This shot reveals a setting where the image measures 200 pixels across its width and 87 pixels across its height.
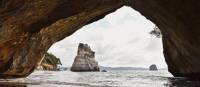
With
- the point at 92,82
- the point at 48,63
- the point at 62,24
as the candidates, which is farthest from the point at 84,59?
the point at 62,24

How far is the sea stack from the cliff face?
275 feet

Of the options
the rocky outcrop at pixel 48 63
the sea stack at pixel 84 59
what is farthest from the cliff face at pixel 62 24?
the sea stack at pixel 84 59

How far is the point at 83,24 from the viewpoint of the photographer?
3538 cm

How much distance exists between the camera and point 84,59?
4884 inches

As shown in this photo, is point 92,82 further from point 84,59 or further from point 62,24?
point 84,59

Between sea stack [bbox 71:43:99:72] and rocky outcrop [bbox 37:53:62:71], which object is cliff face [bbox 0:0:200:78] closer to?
rocky outcrop [bbox 37:53:62:71]

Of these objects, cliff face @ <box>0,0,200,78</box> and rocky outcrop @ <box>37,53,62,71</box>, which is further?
rocky outcrop @ <box>37,53,62,71</box>

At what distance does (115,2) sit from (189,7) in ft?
43.8

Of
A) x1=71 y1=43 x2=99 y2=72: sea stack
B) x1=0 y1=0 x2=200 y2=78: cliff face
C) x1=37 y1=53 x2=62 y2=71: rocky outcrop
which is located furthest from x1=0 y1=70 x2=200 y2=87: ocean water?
x1=71 y1=43 x2=99 y2=72: sea stack

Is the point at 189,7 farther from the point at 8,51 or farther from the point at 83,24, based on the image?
the point at 83,24

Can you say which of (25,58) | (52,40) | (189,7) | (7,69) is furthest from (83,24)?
(189,7)

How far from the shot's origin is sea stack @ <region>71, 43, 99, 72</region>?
4877 inches

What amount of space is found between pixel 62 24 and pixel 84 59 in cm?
9336

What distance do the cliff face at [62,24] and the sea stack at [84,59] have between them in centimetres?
8382
